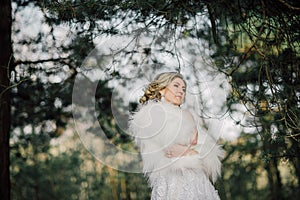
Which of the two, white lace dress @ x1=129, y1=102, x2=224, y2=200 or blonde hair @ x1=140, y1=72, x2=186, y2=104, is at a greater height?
blonde hair @ x1=140, y1=72, x2=186, y2=104

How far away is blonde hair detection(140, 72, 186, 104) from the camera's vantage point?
2561mm

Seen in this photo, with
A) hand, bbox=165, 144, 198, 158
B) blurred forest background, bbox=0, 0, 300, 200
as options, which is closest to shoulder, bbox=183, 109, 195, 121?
hand, bbox=165, 144, 198, 158


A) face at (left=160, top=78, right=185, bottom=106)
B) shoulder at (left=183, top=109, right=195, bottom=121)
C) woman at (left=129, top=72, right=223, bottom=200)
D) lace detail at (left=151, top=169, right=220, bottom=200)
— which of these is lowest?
lace detail at (left=151, top=169, right=220, bottom=200)

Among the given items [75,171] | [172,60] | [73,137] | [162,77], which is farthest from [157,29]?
[75,171]

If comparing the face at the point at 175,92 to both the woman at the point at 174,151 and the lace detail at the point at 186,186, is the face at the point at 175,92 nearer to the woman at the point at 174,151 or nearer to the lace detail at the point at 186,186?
the woman at the point at 174,151

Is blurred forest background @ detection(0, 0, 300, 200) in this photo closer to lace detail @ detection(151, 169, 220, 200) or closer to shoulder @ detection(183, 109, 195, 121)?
lace detail @ detection(151, 169, 220, 200)

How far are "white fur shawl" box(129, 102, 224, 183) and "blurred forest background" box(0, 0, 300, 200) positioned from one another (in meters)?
0.29

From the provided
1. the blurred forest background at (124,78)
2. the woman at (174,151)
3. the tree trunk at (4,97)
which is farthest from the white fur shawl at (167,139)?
the tree trunk at (4,97)

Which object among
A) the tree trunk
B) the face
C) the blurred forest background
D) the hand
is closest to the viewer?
the hand

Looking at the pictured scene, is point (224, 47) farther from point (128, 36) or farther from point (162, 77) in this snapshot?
point (162, 77)

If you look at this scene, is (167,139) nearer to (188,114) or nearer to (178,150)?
(178,150)

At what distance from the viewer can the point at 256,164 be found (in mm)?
7609

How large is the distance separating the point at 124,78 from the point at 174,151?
0.89 m

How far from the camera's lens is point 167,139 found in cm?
239
